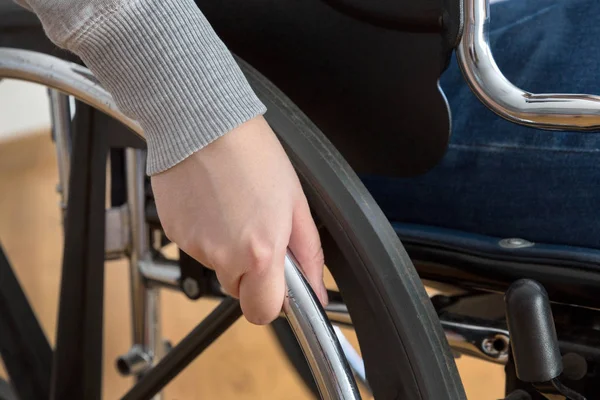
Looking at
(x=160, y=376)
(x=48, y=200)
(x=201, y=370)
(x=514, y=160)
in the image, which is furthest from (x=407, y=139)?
(x=48, y=200)

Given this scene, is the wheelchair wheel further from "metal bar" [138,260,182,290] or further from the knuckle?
"metal bar" [138,260,182,290]

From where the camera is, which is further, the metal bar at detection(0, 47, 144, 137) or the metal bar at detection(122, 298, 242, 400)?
the metal bar at detection(122, 298, 242, 400)

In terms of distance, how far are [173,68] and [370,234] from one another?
12 centimetres

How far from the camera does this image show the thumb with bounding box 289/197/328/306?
0.35m

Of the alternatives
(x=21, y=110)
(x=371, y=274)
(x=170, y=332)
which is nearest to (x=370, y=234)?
(x=371, y=274)

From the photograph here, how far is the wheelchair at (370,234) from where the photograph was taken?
0.35 m

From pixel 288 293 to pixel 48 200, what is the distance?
1835 mm

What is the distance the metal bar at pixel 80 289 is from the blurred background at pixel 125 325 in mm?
403

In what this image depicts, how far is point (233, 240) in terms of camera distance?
13.0 inches

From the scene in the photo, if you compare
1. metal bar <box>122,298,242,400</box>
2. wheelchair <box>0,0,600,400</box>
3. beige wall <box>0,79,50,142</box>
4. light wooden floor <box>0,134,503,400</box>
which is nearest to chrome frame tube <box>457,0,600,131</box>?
wheelchair <box>0,0,600,400</box>

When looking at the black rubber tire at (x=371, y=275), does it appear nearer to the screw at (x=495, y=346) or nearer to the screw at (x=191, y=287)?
the screw at (x=495, y=346)

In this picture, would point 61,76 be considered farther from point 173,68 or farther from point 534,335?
point 534,335

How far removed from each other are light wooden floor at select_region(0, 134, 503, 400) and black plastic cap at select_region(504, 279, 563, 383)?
2.23 ft

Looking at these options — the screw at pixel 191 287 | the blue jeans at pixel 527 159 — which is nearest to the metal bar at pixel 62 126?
the screw at pixel 191 287
